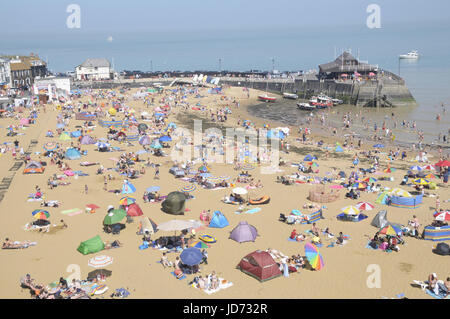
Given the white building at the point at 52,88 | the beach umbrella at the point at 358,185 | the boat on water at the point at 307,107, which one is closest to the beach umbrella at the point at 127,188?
the beach umbrella at the point at 358,185

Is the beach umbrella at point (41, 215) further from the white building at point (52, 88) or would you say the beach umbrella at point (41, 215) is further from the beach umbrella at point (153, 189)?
the white building at point (52, 88)

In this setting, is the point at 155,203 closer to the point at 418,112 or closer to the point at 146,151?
the point at 146,151

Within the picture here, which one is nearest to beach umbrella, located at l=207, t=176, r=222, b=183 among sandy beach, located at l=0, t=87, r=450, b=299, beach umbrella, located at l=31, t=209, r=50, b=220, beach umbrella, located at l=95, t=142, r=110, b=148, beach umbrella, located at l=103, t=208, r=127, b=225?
sandy beach, located at l=0, t=87, r=450, b=299

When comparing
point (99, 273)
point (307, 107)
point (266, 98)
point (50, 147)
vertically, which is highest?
point (266, 98)

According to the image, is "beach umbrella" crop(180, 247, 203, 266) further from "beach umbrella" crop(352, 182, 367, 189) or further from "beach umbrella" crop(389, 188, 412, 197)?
"beach umbrella" crop(352, 182, 367, 189)

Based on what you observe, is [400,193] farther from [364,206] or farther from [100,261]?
[100,261]

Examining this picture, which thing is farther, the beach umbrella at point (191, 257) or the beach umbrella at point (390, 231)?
the beach umbrella at point (390, 231)

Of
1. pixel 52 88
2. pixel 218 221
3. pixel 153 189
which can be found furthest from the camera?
pixel 52 88

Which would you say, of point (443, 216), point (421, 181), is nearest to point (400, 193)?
point (421, 181)
